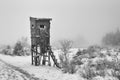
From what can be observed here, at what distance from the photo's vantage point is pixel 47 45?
28.9m

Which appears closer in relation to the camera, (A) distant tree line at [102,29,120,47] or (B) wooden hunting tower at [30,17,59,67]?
(B) wooden hunting tower at [30,17,59,67]

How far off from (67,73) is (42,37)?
886 cm

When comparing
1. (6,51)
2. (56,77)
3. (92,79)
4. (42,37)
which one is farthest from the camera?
(6,51)

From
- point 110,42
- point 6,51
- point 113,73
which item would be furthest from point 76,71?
point 110,42

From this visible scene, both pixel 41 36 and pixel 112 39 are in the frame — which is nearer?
pixel 41 36

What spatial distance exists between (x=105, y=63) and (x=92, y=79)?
7.08 m

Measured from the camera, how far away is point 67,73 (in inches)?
859

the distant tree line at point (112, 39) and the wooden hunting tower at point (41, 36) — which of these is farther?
the distant tree line at point (112, 39)

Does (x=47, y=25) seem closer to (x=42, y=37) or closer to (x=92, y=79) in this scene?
(x=42, y=37)

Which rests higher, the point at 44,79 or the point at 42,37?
the point at 42,37

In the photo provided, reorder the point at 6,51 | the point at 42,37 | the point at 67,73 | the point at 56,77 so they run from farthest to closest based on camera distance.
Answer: the point at 6,51, the point at 42,37, the point at 67,73, the point at 56,77

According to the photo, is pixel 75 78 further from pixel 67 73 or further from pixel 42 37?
pixel 42 37

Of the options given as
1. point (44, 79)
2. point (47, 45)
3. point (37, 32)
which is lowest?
point (44, 79)

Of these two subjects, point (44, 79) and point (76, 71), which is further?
point (76, 71)
